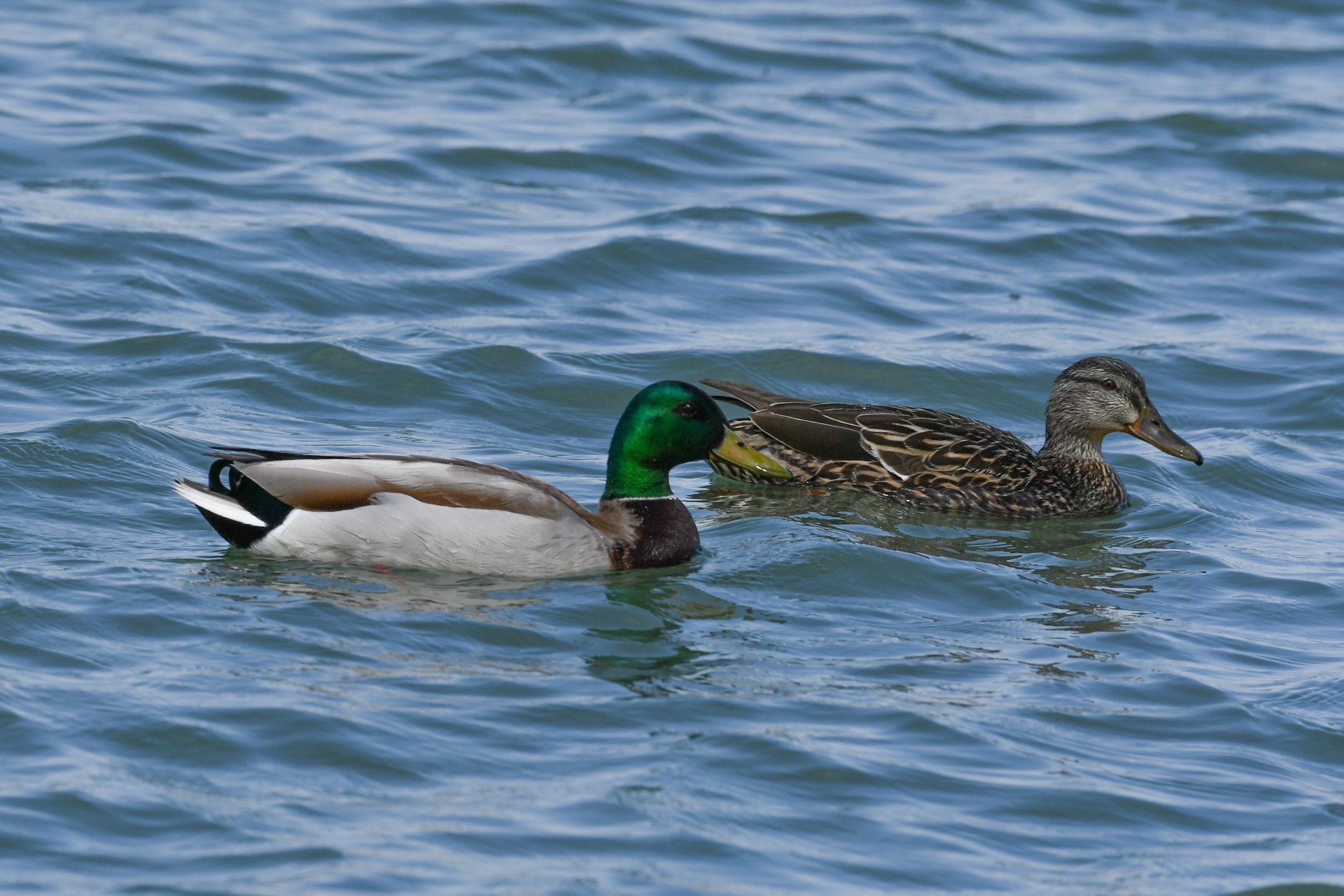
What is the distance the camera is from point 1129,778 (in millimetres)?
6863

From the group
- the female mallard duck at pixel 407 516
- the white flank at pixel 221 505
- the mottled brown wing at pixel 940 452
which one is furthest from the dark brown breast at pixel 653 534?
the mottled brown wing at pixel 940 452

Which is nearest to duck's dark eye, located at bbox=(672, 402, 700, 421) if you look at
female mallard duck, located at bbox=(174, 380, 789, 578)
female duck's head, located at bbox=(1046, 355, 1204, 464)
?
female mallard duck, located at bbox=(174, 380, 789, 578)

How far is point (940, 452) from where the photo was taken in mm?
10516

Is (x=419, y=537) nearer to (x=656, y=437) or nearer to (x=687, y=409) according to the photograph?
(x=656, y=437)

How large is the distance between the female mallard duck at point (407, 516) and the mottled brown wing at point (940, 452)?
2.22 meters

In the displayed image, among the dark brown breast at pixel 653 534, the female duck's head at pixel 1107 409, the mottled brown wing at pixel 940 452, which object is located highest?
the female duck's head at pixel 1107 409

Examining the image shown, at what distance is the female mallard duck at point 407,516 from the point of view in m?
8.34

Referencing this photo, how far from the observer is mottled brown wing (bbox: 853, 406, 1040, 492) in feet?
34.3

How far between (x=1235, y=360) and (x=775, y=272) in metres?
3.33

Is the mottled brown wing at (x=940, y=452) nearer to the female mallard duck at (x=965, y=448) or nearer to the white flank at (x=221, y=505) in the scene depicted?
the female mallard duck at (x=965, y=448)

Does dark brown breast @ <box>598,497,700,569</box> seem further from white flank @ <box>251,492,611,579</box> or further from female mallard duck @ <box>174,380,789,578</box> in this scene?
white flank @ <box>251,492,611,579</box>

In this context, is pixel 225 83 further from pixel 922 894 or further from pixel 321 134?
pixel 922 894

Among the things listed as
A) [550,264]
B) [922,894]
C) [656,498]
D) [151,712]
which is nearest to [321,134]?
[550,264]

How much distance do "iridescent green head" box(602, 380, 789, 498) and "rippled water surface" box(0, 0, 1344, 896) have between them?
17.9 inches
